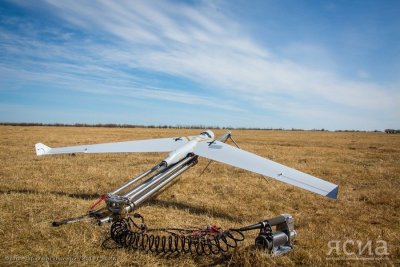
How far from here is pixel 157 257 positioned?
5672 millimetres

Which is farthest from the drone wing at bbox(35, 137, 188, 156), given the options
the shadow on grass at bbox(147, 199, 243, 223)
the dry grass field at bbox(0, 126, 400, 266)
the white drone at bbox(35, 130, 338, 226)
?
the shadow on grass at bbox(147, 199, 243, 223)

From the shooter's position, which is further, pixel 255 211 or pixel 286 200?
pixel 286 200

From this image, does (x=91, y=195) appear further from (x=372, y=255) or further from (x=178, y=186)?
(x=372, y=255)

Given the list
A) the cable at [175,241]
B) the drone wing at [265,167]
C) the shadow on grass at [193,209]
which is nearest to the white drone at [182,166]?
the drone wing at [265,167]

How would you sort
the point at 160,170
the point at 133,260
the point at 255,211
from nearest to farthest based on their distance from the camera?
the point at 133,260
the point at 160,170
the point at 255,211

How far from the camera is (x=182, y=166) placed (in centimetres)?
958

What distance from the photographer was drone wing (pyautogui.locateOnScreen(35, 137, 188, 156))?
10.2 meters

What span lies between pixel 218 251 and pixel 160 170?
335 cm

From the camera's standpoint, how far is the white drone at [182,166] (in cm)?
690

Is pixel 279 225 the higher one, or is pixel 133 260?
pixel 279 225

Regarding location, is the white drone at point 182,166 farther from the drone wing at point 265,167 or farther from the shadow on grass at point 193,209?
the shadow on grass at point 193,209

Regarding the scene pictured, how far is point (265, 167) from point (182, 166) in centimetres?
266

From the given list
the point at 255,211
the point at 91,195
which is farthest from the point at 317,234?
the point at 91,195

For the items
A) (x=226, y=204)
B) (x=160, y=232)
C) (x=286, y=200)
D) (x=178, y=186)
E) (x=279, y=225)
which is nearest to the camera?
(x=279, y=225)
